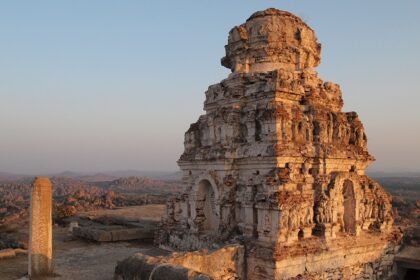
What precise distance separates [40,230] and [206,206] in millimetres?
5044

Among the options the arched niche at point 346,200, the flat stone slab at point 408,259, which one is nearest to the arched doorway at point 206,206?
the arched niche at point 346,200

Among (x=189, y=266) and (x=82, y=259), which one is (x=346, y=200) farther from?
(x=82, y=259)

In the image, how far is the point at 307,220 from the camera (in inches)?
452

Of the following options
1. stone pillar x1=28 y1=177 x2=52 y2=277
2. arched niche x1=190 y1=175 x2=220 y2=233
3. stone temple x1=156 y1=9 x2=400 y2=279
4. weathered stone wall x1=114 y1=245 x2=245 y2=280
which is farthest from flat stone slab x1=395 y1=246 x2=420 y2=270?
stone pillar x1=28 y1=177 x2=52 y2=277

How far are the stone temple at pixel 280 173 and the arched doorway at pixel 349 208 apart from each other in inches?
1.3

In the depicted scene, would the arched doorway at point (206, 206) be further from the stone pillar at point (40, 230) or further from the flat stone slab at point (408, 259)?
the flat stone slab at point (408, 259)

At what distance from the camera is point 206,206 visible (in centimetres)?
1357

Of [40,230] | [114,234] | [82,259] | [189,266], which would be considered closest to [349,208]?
[189,266]

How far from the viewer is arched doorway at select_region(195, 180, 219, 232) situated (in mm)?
13359

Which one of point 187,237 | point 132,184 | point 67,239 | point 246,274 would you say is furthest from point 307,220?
point 132,184

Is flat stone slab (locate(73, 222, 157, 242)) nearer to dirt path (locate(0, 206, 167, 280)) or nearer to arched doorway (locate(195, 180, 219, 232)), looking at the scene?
dirt path (locate(0, 206, 167, 280))

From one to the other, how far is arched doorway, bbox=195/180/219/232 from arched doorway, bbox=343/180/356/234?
13.4ft

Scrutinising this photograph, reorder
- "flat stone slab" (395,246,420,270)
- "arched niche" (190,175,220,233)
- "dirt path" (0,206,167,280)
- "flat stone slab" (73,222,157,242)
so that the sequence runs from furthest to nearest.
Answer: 1. "flat stone slab" (73,222,157,242)
2. "flat stone slab" (395,246,420,270)
3. "arched niche" (190,175,220,233)
4. "dirt path" (0,206,167,280)

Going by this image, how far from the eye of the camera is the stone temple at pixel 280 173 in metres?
11.0
